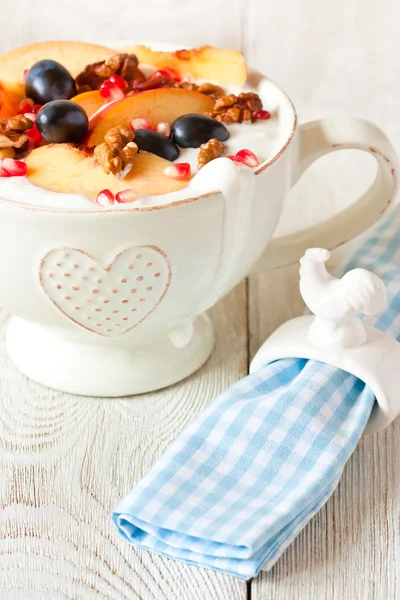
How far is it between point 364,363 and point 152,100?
1.33 ft

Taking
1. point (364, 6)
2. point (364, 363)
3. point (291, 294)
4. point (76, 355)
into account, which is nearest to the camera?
point (364, 363)

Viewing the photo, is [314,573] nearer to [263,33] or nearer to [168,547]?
[168,547]

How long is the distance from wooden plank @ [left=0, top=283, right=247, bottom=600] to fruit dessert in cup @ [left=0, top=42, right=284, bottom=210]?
0.31m

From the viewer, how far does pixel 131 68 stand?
3.91 ft

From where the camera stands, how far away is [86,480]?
104 cm

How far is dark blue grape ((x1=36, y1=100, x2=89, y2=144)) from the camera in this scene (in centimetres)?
103

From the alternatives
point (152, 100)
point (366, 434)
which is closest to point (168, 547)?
point (366, 434)

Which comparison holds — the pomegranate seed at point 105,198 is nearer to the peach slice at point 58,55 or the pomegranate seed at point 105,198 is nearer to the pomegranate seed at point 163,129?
the pomegranate seed at point 163,129

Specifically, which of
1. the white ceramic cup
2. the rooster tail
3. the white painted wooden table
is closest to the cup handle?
the white ceramic cup

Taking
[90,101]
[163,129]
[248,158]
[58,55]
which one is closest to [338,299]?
[248,158]

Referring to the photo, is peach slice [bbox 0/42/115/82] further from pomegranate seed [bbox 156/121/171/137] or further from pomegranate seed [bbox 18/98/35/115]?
pomegranate seed [bbox 156/121/171/137]

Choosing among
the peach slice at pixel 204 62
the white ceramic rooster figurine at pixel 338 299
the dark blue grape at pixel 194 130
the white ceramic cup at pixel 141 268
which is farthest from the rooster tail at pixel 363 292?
the peach slice at pixel 204 62

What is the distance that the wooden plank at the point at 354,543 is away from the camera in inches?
35.9

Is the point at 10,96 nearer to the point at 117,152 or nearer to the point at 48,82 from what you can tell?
the point at 48,82
